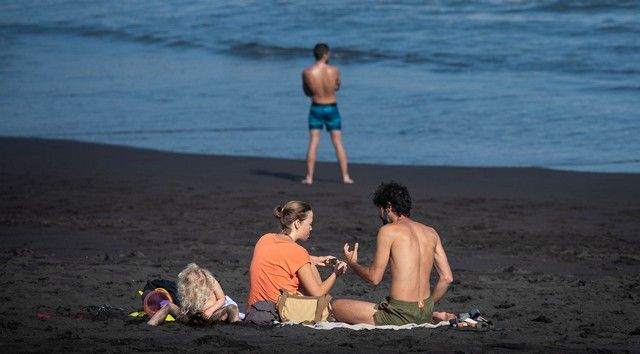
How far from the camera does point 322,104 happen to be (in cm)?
1412

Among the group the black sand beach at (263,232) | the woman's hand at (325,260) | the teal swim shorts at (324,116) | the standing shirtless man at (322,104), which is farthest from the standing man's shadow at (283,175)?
the woman's hand at (325,260)

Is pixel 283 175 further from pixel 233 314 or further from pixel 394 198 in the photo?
pixel 394 198

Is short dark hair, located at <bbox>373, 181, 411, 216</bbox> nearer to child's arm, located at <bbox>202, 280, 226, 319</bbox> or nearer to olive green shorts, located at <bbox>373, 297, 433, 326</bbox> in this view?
olive green shorts, located at <bbox>373, 297, 433, 326</bbox>

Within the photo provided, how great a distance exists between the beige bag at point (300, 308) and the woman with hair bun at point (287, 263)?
0.25ft

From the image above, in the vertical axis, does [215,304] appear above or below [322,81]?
below

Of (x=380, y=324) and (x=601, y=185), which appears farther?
(x=601, y=185)

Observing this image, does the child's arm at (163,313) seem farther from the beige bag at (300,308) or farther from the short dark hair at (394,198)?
the short dark hair at (394,198)

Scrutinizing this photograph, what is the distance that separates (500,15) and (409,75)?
10720 mm

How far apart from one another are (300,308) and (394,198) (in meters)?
0.98

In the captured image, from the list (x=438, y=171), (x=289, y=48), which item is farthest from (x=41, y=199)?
(x=289, y=48)

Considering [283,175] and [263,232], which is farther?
[283,175]

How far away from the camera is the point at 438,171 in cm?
1455

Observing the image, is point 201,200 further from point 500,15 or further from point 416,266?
point 500,15

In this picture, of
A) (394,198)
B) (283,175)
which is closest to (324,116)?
(283,175)
